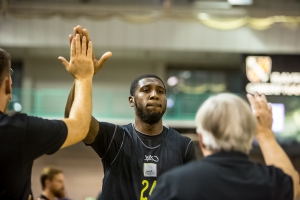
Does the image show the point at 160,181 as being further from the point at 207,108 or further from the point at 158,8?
the point at 158,8

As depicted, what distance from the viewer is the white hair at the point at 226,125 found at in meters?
2.45

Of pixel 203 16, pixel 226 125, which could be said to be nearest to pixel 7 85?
pixel 226 125

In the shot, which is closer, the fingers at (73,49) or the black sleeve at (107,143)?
the fingers at (73,49)

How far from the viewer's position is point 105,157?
4.01m

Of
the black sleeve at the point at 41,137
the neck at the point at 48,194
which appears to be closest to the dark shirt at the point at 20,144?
the black sleeve at the point at 41,137

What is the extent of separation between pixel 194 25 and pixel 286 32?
278cm

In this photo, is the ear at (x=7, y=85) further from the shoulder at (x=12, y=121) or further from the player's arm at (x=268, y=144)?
the player's arm at (x=268, y=144)

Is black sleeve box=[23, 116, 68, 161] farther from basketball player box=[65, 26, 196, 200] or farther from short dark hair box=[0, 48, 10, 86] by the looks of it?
basketball player box=[65, 26, 196, 200]

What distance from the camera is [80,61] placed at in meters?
2.88

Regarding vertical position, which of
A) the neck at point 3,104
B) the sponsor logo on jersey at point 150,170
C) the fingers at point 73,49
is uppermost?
the fingers at point 73,49

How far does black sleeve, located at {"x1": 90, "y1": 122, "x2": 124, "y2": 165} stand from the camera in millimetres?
3977

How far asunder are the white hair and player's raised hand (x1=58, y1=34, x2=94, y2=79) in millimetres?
759

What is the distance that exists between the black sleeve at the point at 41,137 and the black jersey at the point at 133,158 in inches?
54.5

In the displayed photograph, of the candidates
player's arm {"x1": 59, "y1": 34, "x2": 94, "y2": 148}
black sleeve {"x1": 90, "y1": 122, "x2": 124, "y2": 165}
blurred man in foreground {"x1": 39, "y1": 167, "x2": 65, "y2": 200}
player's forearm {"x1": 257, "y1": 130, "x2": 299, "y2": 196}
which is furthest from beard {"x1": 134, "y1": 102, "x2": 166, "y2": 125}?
blurred man in foreground {"x1": 39, "y1": 167, "x2": 65, "y2": 200}
